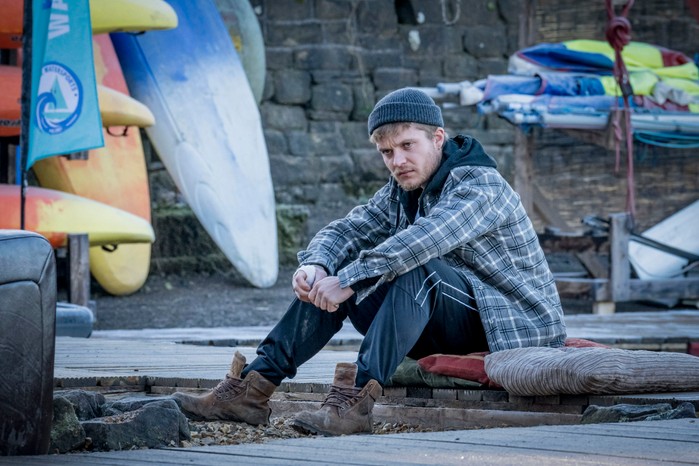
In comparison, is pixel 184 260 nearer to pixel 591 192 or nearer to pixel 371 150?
pixel 371 150

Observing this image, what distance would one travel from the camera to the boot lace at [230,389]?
3086mm

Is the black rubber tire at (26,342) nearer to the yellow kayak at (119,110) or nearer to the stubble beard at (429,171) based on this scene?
the stubble beard at (429,171)

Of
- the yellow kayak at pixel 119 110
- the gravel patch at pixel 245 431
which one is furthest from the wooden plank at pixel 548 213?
the gravel patch at pixel 245 431

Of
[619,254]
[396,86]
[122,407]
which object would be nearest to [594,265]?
[619,254]

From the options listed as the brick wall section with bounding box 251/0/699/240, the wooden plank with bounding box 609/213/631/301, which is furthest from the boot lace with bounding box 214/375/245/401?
the brick wall section with bounding box 251/0/699/240

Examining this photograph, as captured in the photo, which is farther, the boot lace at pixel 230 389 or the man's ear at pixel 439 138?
the man's ear at pixel 439 138

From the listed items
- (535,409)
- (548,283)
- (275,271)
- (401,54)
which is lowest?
(275,271)

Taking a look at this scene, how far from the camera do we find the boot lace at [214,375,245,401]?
10.1 feet

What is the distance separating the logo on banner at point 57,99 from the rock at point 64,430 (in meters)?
3.87

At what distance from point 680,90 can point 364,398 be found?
6655mm

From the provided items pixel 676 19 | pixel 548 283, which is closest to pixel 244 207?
pixel 676 19

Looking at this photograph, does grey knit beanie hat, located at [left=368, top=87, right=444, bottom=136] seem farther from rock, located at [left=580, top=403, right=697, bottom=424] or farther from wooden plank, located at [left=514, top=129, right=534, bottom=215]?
wooden plank, located at [left=514, top=129, right=534, bottom=215]

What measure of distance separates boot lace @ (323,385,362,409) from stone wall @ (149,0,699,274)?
6877 mm

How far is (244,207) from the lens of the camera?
30.1 ft
